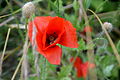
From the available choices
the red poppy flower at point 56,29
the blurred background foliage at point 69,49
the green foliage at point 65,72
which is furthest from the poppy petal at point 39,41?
the green foliage at point 65,72

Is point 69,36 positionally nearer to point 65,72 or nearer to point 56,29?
point 56,29

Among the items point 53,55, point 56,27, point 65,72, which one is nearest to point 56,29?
point 56,27

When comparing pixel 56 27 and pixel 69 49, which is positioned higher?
pixel 56 27

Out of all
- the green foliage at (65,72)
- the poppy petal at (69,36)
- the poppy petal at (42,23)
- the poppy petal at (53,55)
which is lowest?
the green foliage at (65,72)

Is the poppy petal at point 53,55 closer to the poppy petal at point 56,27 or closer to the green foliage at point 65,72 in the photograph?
the poppy petal at point 56,27

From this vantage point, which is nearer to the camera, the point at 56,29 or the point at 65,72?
the point at 56,29

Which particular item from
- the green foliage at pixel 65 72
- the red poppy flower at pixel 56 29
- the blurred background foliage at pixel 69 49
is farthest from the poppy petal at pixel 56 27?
the green foliage at pixel 65 72

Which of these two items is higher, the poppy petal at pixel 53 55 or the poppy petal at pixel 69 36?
the poppy petal at pixel 69 36

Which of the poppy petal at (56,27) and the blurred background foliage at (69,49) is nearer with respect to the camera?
the poppy petal at (56,27)

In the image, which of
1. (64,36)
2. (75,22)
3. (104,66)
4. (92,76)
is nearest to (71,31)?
(64,36)
